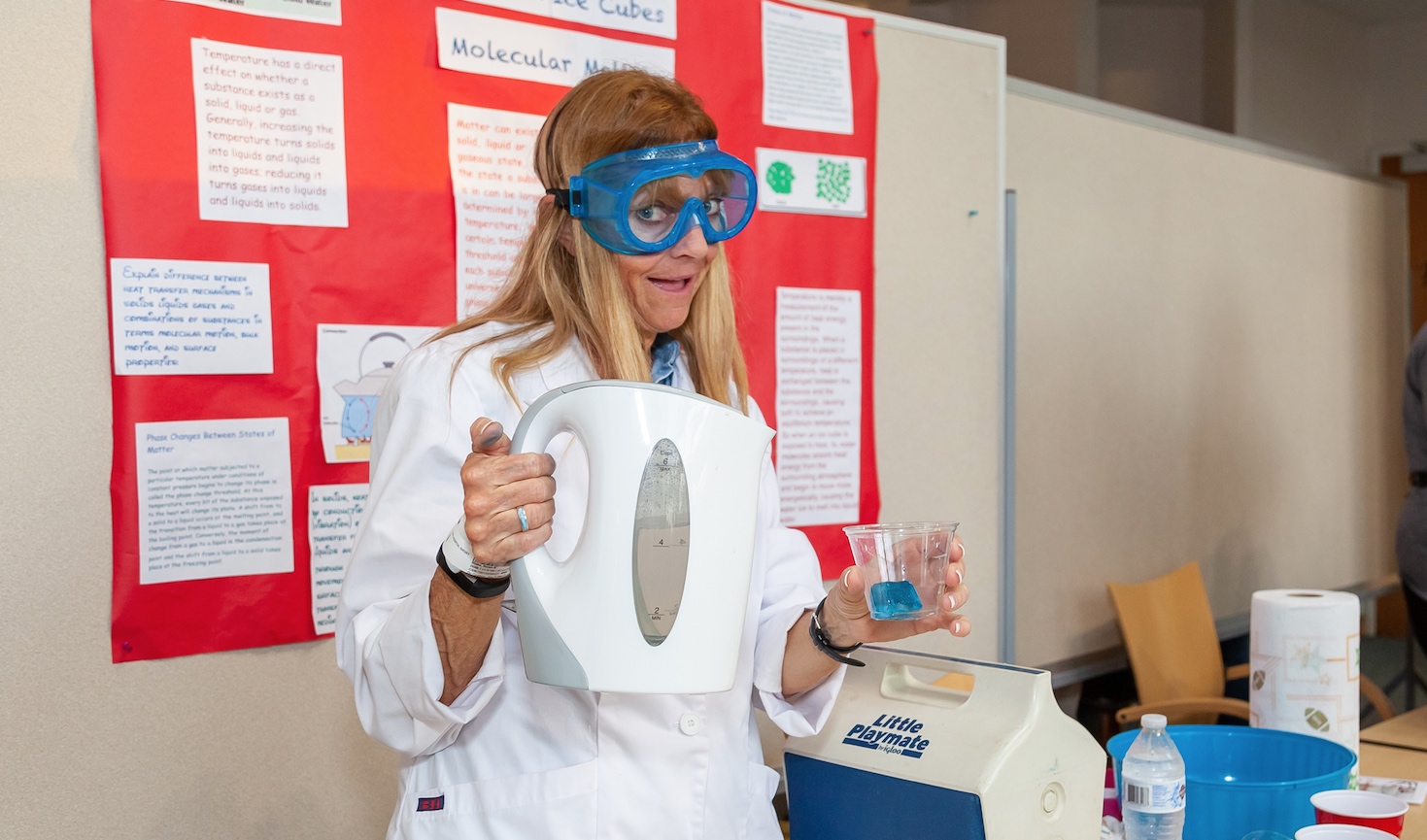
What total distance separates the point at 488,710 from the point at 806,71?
4.83ft

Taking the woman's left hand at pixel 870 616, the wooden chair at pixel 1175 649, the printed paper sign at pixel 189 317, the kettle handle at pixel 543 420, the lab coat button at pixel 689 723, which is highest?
the printed paper sign at pixel 189 317

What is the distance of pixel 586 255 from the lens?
1.30 m

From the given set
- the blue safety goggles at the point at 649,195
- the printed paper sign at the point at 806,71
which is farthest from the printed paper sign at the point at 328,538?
the printed paper sign at the point at 806,71

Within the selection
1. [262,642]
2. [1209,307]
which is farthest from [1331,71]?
[262,642]

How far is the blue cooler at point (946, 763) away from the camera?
1.30 meters

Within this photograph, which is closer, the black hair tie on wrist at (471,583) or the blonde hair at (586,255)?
the black hair tie on wrist at (471,583)

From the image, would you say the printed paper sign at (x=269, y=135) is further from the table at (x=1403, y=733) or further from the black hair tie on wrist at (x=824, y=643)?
the table at (x=1403, y=733)

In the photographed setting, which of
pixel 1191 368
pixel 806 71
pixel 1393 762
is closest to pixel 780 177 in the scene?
pixel 806 71

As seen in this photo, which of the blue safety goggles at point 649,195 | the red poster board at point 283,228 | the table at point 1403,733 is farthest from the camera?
the table at point 1403,733

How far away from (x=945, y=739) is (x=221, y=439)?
1053 millimetres

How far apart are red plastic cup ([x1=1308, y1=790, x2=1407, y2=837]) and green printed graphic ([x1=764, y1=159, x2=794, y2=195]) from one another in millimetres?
1333

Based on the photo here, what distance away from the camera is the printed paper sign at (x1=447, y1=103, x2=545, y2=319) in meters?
1.84

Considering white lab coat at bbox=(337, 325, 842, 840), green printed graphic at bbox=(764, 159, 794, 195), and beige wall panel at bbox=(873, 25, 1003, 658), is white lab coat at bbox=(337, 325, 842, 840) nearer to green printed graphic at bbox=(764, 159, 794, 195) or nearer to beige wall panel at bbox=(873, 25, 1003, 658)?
green printed graphic at bbox=(764, 159, 794, 195)

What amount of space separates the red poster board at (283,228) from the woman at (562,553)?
501 mm
